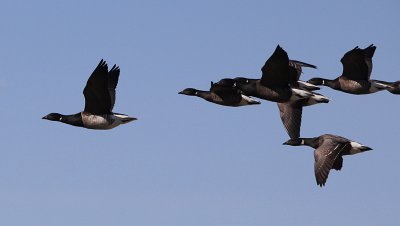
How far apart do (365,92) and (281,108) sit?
3.45m

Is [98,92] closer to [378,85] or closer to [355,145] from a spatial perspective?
[355,145]

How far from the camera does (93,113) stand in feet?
131

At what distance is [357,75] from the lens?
146ft

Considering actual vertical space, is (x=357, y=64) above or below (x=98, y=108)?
above

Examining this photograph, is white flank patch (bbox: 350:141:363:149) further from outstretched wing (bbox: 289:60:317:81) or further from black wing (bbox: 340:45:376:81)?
black wing (bbox: 340:45:376:81)

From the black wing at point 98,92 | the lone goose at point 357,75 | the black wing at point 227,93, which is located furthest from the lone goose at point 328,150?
the black wing at point 98,92

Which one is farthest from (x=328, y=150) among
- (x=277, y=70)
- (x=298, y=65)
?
(x=298, y=65)

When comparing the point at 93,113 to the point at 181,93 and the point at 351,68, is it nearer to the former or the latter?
the point at 181,93

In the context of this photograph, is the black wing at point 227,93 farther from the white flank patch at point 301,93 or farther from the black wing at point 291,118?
the black wing at point 291,118

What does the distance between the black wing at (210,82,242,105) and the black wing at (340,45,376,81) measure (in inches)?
187

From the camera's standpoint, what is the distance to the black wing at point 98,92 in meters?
38.0

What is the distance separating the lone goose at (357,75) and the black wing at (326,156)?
5058 mm

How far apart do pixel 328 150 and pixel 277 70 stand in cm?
336

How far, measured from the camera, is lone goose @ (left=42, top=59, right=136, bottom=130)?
3812 centimetres
